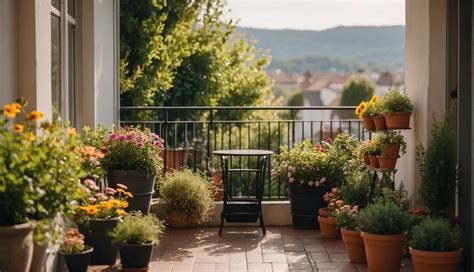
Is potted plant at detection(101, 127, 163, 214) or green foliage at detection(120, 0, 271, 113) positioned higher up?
green foliage at detection(120, 0, 271, 113)

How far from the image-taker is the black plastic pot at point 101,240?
5.93 meters

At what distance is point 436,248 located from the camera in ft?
18.0

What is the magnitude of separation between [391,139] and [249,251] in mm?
1518

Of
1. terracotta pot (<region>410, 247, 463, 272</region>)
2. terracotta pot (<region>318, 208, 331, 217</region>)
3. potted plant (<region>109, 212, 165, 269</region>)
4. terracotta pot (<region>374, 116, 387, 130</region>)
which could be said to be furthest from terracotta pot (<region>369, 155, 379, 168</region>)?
potted plant (<region>109, 212, 165, 269</region>)

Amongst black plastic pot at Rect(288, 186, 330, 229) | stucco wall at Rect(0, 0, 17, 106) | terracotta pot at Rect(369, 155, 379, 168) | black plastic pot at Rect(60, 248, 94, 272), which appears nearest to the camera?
stucco wall at Rect(0, 0, 17, 106)

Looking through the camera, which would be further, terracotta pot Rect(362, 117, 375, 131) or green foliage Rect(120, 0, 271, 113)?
green foliage Rect(120, 0, 271, 113)

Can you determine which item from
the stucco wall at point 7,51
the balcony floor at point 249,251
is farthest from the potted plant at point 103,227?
the stucco wall at point 7,51

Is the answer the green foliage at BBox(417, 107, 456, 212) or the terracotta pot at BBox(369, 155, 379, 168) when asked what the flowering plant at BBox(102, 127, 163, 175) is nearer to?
the terracotta pot at BBox(369, 155, 379, 168)

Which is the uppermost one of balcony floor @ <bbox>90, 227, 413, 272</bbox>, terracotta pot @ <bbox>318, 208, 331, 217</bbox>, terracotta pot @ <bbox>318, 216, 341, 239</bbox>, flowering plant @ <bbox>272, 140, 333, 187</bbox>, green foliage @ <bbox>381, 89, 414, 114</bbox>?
green foliage @ <bbox>381, 89, 414, 114</bbox>

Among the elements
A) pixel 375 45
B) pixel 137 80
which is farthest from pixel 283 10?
pixel 137 80

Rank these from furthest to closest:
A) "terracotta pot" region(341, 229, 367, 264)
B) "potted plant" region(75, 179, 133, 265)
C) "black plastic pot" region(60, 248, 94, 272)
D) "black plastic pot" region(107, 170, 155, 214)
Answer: "black plastic pot" region(107, 170, 155, 214) < "terracotta pot" region(341, 229, 367, 264) < "potted plant" region(75, 179, 133, 265) < "black plastic pot" region(60, 248, 94, 272)

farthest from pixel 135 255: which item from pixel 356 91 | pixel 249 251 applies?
pixel 356 91

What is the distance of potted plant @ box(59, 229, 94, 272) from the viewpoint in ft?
17.7

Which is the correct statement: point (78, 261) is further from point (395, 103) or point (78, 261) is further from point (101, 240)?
point (395, 103)
